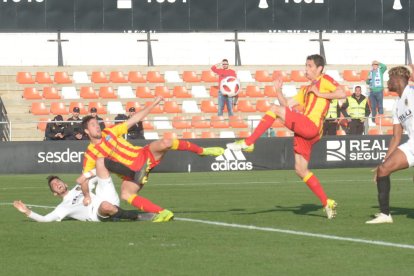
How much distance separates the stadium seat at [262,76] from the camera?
130 feet

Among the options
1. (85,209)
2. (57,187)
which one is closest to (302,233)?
(85,209)

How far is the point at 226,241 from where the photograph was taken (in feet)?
39.4

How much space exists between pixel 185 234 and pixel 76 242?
4.51ft

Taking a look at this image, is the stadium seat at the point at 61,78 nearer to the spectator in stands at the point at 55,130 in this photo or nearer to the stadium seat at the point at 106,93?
the stadium seat at the point at 106,93

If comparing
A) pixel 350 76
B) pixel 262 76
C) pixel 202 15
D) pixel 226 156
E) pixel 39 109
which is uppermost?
pixel 202 15

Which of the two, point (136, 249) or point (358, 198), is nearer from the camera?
point (136, 249)

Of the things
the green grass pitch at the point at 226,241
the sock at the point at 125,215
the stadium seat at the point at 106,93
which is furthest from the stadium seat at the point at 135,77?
the sock at the point at 125,215

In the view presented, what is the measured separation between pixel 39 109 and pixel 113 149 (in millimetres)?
22206

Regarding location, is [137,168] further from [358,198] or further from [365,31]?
[365,31]

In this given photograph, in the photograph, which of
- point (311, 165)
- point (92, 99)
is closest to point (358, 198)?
point (311, 165)

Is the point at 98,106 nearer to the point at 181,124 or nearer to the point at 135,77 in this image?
the point at 135,77

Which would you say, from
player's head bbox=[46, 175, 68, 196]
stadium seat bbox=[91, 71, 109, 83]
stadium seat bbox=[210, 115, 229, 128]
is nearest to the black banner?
stadium seat bbox=[91, 71, 109, 83]

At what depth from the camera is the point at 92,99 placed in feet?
124

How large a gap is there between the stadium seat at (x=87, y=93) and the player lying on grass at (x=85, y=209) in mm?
22349
